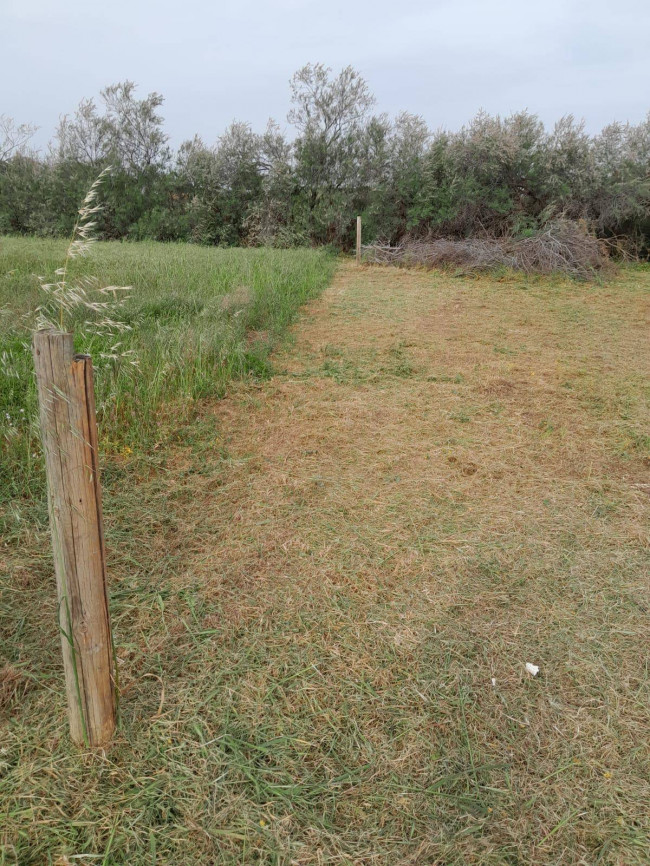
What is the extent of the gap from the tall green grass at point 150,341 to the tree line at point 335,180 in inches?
324

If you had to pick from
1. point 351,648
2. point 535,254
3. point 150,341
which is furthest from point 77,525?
point 535,254

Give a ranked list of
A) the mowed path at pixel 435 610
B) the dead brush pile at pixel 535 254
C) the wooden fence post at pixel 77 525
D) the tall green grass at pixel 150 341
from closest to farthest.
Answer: the wooden fence post at pixel 77 525, the mowed path at pixel 435 610, the tall green grass at pixel 150 341, the dead brush pile at pixel 535 254

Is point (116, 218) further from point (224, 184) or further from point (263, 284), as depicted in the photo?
point (263, 284)

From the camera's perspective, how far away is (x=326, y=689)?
1.86 meters

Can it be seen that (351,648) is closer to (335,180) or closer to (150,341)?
(150,341)

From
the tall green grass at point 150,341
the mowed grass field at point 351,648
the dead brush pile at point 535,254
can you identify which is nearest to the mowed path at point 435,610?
the mowed grass field at point 351,648

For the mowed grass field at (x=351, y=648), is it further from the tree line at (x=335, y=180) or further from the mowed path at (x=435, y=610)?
the tree line at (x=335, y=180)

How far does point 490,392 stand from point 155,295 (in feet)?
13.4

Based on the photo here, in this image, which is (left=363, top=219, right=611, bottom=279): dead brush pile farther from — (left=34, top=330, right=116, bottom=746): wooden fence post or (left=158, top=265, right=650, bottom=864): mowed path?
(left=34, top=330, right=116, bottom=746): wooden fence post

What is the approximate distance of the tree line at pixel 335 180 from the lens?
1459 centimetres

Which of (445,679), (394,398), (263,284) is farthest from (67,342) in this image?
(263,284)

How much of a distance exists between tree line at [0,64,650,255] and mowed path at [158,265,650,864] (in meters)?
11.3

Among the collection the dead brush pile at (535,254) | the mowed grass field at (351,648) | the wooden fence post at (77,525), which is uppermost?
the dead brush pile at (535,254)

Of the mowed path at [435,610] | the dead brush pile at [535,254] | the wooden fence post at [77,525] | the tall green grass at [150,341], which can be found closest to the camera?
the wooden fence post at [77,525]
